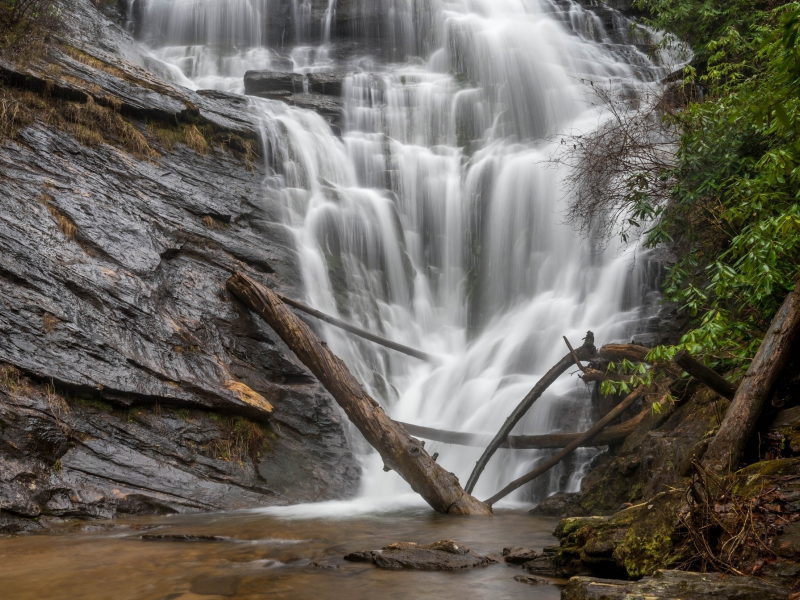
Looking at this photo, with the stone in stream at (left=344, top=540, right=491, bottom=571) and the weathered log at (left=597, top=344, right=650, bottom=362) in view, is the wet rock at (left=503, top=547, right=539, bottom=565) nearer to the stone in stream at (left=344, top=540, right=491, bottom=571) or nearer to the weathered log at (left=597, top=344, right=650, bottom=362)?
the stone in stream at (left=344, top=540, right=491, bottom=571)

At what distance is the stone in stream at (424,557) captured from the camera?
15.2ft

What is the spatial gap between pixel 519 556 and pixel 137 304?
5.75m

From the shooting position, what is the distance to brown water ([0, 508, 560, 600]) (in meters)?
4.09

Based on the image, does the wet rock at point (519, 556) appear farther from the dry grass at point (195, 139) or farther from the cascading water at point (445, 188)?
the dry grass at point (195, 139)

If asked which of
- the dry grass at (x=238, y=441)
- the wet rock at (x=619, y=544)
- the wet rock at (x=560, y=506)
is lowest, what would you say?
the wet rock at (x=560, y=506)

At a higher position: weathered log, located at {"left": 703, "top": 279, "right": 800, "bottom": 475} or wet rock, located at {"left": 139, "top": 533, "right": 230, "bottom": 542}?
weathered log, located at {"left": 703, "top": 279, "right": 800, "bottom": 475}

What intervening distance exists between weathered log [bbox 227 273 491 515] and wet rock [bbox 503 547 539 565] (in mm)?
2178

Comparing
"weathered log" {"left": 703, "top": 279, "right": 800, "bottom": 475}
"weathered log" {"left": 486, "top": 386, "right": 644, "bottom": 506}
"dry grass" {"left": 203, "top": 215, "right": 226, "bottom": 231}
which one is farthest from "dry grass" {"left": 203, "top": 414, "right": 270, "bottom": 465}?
"weathered log" {"left": 703, "top": 279, "right": 800, "bottom": 475}

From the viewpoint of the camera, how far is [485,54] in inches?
774

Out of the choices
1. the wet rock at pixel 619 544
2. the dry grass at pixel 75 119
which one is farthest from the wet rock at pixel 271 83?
the wet rock at pixel 619 544

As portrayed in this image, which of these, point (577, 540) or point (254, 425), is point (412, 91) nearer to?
point (254, 425)

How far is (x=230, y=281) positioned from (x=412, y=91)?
36.0 ft

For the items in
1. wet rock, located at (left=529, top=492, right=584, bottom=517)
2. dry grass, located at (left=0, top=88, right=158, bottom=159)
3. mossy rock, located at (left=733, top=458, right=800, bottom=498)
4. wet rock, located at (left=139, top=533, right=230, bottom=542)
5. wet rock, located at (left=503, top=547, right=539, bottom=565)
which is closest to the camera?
mossy rock, located at (left=733, top=458, right=800, bottom=498)

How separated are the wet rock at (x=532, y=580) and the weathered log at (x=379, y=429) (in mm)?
2634
